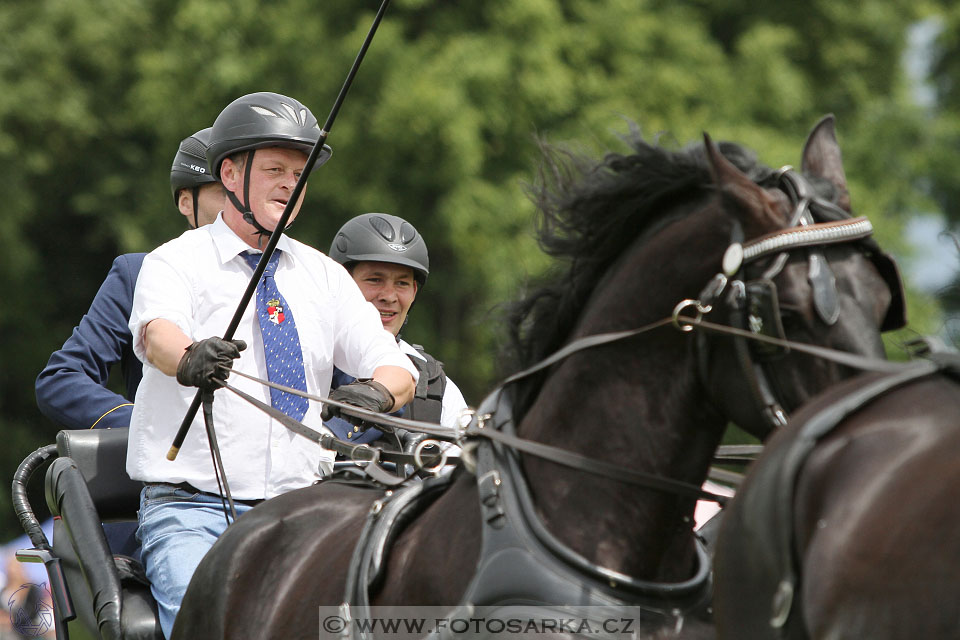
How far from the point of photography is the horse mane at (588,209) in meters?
3.19

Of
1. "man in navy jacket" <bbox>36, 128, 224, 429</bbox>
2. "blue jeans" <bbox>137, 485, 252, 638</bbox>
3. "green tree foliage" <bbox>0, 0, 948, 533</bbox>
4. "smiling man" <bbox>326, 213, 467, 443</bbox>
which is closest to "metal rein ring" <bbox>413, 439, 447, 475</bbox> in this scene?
"blue jeans" <bbox>137, 485, 252, 638</bbox>

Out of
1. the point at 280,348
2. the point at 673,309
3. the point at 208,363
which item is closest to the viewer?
the point at 673,309

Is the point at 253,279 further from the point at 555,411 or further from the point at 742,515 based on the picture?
the point at 742,515

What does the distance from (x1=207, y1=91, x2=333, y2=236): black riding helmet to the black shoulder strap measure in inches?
45.5

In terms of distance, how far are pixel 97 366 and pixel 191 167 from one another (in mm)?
1148

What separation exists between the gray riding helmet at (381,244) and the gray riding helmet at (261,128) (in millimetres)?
1318

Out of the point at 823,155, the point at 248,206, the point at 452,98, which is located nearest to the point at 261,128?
the point at 248,206

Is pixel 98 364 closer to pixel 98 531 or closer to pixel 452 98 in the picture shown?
pixel 98 531

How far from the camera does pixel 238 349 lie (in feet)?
13.2

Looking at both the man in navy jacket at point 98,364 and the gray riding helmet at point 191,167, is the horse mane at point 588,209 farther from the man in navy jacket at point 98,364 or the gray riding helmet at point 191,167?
the gray riding helmet at point 191,167

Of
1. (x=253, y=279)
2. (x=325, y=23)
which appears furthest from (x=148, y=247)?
(x=253, y=279)

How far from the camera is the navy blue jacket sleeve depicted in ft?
17.5

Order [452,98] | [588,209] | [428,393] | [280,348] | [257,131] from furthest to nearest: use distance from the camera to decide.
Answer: [452,98] < [428,393] < [257,131] < [280,348] < [588,209]

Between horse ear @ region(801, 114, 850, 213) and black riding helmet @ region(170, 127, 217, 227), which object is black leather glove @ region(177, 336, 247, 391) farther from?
black riding helmet @ region(170, 127, 217, 227)
